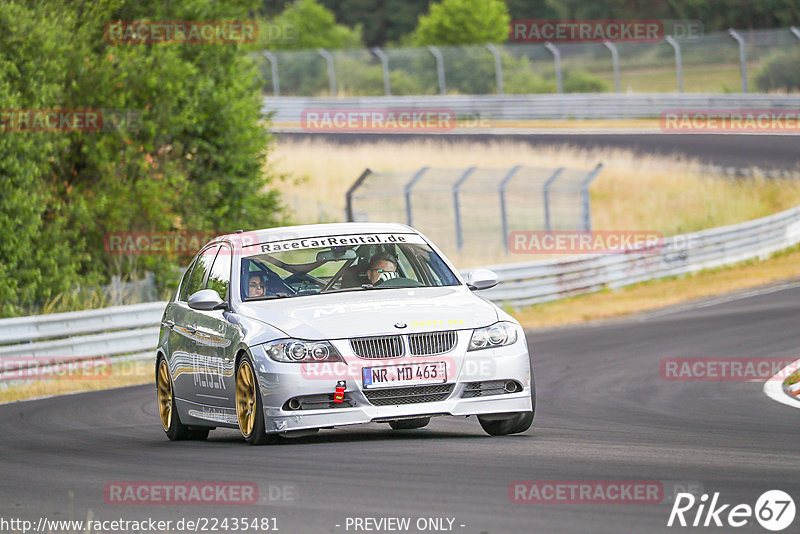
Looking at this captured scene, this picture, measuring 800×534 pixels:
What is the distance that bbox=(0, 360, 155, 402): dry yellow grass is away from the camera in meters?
16.3

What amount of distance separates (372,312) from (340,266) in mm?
1096

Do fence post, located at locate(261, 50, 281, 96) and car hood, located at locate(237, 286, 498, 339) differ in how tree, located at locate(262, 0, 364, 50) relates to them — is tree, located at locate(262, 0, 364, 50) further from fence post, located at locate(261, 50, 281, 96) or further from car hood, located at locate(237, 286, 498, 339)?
car hood, located at locate(237, 286, 498, 339)

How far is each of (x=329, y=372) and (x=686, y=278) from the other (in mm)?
21153

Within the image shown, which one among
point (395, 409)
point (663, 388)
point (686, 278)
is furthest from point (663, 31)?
point (395, 409)

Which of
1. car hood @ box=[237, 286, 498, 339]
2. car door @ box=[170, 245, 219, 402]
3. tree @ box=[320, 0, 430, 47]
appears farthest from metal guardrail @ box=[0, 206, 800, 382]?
tree @ box=[320, 0, 430, 47]

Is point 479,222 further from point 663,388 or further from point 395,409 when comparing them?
point 395,409

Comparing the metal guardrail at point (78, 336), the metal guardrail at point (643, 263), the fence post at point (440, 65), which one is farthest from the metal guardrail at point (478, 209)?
the metal guardrail at point (78, 336)

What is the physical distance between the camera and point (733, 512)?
6.03 meters

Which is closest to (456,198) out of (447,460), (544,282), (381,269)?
(544,282)

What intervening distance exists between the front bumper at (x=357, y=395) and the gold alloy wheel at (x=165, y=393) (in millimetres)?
2168

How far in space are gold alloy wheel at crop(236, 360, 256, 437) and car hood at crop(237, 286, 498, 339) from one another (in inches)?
14.3

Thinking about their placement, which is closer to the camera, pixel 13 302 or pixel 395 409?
pixel 395 409

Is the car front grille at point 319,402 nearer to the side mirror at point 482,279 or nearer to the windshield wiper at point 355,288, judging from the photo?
the windshield wiper at point 355,288

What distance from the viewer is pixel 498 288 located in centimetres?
2470
